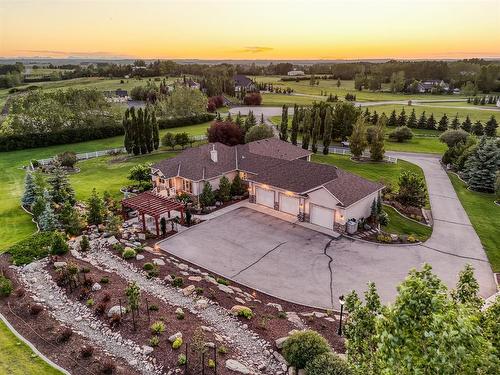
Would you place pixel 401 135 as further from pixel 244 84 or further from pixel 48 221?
pixel 244 84

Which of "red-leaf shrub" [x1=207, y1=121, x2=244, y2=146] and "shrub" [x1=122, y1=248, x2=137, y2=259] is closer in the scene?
"shrub" [x1=122, y1=248, x2=137, y2=259]

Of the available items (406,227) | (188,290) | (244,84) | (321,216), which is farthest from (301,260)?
(244,84)

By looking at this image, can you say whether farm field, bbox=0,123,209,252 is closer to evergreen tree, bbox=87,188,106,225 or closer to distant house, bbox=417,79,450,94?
evergreen tree, bbox=87,188,106,225

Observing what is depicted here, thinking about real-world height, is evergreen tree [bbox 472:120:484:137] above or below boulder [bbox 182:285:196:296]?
above

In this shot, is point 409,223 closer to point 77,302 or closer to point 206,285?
point 206,285

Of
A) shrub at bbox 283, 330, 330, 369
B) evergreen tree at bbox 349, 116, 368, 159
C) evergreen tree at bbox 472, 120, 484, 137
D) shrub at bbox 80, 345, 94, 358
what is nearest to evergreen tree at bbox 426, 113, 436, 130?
evergreen tree at bbox 472, 120, 484, 137

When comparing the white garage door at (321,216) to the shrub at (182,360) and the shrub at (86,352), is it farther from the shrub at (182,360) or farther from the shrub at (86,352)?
the shrub at (86,352)
